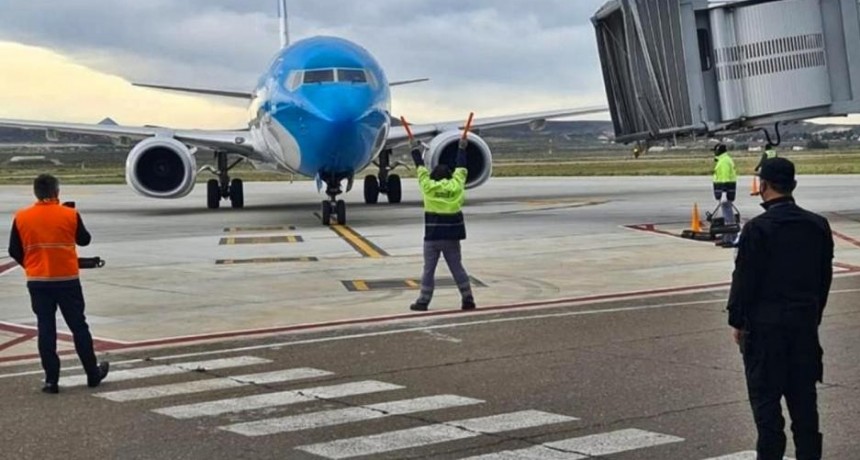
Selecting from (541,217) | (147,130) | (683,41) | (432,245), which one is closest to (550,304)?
(432,245)

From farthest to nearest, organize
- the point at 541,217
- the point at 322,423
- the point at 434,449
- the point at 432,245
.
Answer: the point at 541,217
the point at 432,245
the point at 322,423
the point at 434,449

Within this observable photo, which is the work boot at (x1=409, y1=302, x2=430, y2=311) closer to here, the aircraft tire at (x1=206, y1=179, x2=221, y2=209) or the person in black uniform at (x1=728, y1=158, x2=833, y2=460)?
the person in black uniform at (x1=728, y1=158, x2=833, y2=460)

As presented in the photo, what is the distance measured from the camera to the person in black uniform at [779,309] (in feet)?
22.2

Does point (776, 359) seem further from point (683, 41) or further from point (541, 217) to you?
point (541, 217)

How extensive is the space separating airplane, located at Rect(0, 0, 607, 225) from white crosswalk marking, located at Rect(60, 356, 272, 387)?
640 inches

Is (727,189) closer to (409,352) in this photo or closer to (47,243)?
(409,352)

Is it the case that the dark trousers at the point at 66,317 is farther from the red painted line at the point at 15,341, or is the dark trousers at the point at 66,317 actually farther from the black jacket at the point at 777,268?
the black jacket at the point at 777,268

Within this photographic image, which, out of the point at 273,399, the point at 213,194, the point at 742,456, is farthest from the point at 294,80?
the point at 742,456

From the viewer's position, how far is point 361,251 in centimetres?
2209

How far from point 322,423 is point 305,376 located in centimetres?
188

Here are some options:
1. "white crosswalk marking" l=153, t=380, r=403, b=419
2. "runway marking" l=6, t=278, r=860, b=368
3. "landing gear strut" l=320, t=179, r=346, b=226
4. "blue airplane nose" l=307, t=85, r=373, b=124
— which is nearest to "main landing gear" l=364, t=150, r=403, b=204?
"landing gear strut" l=320, t=179, r=346, b=226

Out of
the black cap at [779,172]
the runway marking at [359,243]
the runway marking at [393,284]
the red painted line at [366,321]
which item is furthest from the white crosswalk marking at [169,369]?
the runway marking at [359,243]

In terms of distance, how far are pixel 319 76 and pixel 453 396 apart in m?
19.1

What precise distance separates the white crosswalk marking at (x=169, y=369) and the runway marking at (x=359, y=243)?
9.63 metres
